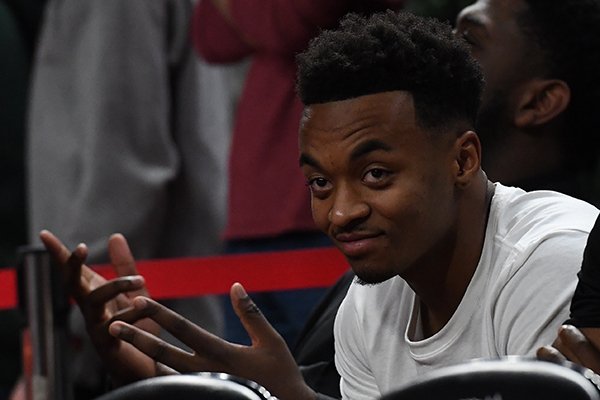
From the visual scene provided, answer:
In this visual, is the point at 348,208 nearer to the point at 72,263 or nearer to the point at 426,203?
the point at 426,203

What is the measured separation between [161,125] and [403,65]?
2162mm

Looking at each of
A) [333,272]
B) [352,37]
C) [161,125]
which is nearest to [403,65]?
[352,37]

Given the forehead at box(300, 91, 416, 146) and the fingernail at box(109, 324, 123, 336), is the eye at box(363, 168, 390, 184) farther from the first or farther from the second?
the fingernail at box(109, 324, 123, 336)

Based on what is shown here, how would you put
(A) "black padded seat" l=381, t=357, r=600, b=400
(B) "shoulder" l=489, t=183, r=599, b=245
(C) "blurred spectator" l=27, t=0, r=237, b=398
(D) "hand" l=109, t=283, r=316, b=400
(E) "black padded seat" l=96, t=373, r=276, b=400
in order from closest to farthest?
(A) "black padded seat" l=381, t=357, r=600, b=400
(E) "black padded seat" l=96, t=373, r=276, b=400
(B) "shoulder" l=489, t=183, r=599, b=245
(D) "hand" l=109, t=283, r=316, b=400
(C) "blurred spectator" l=27, t=0, r=237, b=398

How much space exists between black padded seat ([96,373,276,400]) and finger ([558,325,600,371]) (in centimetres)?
64

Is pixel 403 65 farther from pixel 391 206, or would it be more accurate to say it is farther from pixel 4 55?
pixel 4 55

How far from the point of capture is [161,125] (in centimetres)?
479

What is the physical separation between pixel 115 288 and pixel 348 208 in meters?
0.84

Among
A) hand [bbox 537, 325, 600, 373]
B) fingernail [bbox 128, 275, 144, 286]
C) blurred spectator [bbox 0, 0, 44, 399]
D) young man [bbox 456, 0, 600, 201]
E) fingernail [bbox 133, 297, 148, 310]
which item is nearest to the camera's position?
hand [bbox 537, 325, 600, 373]

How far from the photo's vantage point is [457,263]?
279 cm

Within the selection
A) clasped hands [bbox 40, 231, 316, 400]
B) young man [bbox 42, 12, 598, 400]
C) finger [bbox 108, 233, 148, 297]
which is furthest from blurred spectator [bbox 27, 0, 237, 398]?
young man [bbox 42, 12, 598, 400]

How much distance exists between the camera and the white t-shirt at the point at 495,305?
261cm

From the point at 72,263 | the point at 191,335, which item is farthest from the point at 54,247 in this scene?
the point at 191,335

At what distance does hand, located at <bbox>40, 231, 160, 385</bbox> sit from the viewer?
3.36 m
